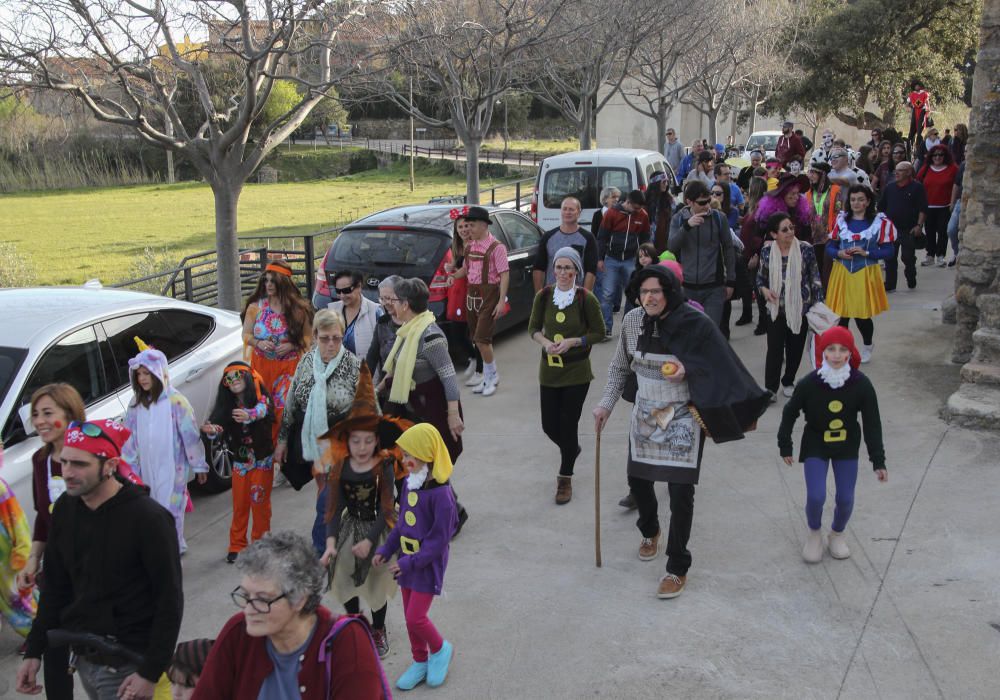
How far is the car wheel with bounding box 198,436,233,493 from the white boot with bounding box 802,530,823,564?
3949mm

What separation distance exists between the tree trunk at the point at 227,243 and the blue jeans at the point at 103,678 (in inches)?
285

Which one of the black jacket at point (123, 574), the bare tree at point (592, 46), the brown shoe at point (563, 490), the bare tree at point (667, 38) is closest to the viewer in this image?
the black jacket at point (123, 574)

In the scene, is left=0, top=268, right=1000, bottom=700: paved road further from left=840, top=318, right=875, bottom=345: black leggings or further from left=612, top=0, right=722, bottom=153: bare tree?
left=612, top=0, right=722, bottom=153: bare tree

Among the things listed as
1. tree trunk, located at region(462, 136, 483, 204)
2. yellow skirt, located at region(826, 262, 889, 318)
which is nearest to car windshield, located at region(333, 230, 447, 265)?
yellow skirt, located at region(826, 262, 889, 318)

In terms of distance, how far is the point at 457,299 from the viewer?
894cm

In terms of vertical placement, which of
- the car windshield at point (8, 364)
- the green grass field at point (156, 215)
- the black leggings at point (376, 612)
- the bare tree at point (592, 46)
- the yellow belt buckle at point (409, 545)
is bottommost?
the green grass field at point (156, 215)

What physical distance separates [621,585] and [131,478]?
108 inches

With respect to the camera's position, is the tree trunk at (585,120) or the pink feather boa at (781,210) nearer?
the pink feather boa at (781,210)

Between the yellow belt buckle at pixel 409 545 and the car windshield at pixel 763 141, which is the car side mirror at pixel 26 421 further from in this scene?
the car windshield at pixel 763 141

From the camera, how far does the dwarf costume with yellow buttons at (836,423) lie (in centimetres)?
521

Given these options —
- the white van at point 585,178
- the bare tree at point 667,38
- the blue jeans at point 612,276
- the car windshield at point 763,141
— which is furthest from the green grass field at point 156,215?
the blue jeans at point 612,276

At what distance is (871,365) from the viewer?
30.1ft

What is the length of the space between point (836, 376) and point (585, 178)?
933 centimetres

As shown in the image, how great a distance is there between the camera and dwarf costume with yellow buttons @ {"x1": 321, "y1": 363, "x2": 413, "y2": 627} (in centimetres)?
452
